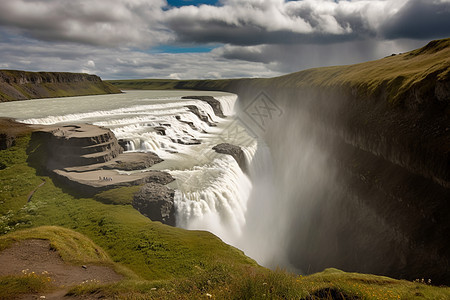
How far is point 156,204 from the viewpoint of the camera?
81.8 feet

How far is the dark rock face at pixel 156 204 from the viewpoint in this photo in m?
24.4

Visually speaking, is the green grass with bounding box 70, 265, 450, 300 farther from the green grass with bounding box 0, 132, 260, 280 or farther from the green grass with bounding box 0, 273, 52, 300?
the green grass with bounding box 0, 132, 260, 280

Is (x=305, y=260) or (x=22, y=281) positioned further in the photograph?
(x=305, y=260)

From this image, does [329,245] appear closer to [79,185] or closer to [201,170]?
→ [201,170]

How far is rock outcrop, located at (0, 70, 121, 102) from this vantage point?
12057cm

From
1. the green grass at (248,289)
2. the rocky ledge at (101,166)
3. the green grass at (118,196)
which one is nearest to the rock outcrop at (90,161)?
the rocky ledge at (101,166)

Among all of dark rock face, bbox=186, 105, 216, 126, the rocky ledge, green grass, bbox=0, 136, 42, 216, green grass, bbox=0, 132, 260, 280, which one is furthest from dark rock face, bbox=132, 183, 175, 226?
dark rock face, bbox=186, 105, 216, 126

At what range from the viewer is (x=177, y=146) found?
46188 mm

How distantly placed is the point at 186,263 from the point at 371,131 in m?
24.0

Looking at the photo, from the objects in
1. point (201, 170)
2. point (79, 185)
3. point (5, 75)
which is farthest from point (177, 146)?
point (5, 75)

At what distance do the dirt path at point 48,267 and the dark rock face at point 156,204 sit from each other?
9814 millimetres

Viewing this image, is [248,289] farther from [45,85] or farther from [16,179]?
[45,85]

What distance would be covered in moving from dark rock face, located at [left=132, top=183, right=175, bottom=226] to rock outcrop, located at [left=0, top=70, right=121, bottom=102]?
117 meters

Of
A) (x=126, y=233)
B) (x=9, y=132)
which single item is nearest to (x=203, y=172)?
(x=126, y=233)
